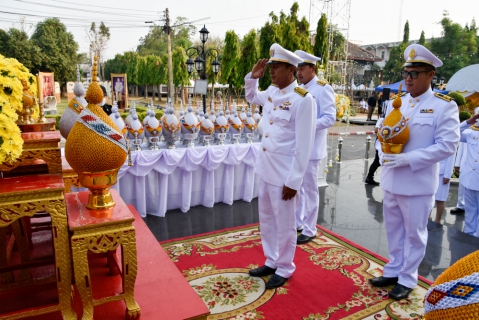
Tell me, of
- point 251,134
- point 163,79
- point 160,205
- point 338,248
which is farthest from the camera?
→ point 163,79

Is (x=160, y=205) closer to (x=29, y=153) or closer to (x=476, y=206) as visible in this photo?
(x=29, y=153)

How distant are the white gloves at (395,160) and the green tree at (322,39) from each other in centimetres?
1268

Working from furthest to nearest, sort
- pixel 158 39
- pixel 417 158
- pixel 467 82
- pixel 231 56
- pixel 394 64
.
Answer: pixel 158 39 < pixel 394 64 < pixel 231 56 < pixel 467 82 < pixel 417 158

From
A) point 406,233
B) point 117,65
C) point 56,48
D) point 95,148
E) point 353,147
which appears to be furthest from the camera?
point 117,65

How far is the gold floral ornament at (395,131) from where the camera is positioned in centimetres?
227

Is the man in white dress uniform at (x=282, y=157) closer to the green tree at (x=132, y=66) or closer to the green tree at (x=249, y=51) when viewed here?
the green tree at (x=249, y=51)

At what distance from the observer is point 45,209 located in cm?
131

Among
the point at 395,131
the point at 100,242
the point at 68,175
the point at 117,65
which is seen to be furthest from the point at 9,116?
the point at 117,65

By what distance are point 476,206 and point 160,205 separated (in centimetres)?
342

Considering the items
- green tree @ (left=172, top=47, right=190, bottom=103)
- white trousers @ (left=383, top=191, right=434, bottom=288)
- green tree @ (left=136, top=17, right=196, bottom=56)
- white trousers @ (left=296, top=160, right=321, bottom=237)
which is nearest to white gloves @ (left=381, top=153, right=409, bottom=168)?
white trousers @ (left=383, top=191, right=434, bottom=288)

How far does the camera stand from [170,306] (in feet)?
5.21

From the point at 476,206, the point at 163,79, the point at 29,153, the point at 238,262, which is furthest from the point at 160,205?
the point at 163,79

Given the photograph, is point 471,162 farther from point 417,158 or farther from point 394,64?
point 394,64

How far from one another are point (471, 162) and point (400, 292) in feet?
6.34
